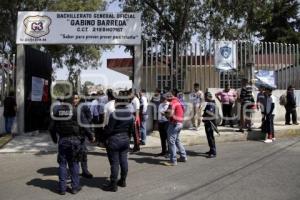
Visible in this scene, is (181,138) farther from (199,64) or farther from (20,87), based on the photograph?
(20,87)

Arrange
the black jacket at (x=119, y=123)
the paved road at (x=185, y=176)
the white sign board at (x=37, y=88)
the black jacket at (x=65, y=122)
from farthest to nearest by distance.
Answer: the white sign board at (x=37, y=88), the black jacket at (x=119, y=123), the black jacket at (x=65, y=122), the paved road at (x=185, y=176)

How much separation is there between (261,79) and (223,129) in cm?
357

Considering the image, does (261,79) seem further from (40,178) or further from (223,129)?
(40,178)

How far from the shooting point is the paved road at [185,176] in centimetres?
854

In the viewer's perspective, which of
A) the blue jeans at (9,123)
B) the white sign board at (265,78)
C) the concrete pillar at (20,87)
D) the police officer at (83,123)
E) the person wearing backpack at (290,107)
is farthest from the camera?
the white sign board at (265,78)

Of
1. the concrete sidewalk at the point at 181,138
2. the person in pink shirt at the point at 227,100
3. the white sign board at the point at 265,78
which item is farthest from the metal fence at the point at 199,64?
the concrete sidewalk at the point at 181,138

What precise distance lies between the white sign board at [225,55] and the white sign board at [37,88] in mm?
6169

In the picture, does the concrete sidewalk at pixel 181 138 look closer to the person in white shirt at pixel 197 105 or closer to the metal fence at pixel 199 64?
the person in white shirt at pixel 197 105

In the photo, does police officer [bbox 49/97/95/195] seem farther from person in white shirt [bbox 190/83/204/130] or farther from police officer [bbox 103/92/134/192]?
person in white shirt [bbox 190/83/204/130]

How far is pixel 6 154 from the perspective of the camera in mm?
13555

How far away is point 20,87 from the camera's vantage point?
655 inches

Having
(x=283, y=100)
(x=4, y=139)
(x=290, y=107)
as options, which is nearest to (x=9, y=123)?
(x=4, y=139)

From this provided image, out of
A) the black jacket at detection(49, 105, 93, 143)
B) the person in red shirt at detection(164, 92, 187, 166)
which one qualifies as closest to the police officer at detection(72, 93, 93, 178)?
the black jacket at detection(49, 105, 93, 143)

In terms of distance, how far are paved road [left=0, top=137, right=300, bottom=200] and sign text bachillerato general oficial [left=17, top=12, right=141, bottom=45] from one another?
4.26 m
